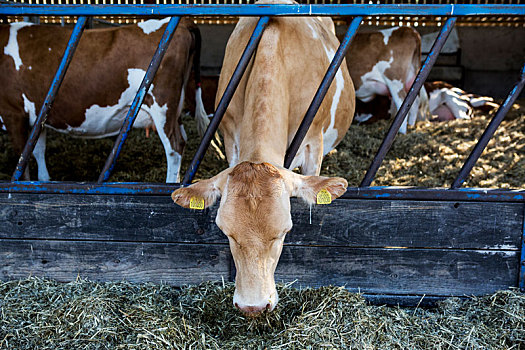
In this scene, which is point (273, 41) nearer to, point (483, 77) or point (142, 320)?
point (142, 320)

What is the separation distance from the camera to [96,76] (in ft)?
15.9

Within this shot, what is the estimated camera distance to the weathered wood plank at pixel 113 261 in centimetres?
285

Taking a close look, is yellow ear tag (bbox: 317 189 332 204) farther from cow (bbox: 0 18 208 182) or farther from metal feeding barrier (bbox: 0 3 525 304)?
cow (bbox: 0 18 208 182)

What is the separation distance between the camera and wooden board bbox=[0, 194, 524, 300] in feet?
8.96

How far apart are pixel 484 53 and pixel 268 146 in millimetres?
12531

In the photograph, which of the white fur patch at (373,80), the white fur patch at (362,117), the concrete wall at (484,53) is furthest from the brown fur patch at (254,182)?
the concrete wall at (484,53)

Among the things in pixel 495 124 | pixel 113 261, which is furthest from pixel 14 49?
pixel 495 124

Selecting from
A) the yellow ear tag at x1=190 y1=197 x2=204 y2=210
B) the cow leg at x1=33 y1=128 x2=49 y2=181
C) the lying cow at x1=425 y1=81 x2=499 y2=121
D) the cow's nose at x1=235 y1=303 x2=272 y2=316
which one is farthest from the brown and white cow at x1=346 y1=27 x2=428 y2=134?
the cow's nose at x1=235 y1=303 x2=272 y2=316

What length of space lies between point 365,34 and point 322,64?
487 centimetres

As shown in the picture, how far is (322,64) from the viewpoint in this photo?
136 inches

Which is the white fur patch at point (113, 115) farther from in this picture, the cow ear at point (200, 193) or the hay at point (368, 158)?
the cow ear at point (200, 193)

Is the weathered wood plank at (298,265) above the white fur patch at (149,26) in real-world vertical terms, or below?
below

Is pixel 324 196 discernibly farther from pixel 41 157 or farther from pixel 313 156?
pixel 41 157

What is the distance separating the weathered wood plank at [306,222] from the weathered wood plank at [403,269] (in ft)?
0.18
